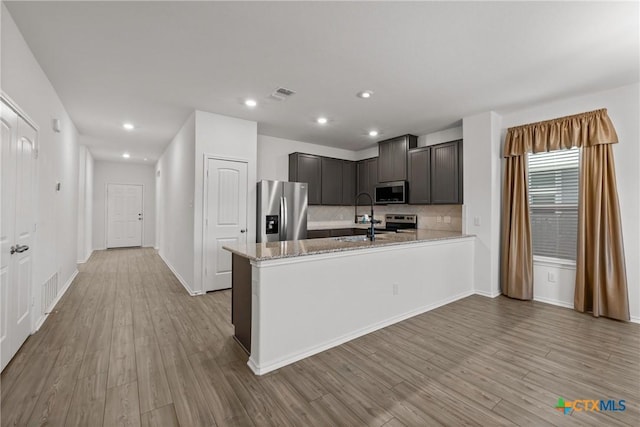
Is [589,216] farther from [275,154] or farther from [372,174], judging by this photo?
[275,154]

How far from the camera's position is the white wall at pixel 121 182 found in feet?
28.1

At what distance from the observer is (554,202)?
3.82m

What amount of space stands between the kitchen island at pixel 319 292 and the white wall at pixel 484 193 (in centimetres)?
109

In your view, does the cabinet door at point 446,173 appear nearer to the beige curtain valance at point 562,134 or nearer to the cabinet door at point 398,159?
the cabinet door at point 398,159

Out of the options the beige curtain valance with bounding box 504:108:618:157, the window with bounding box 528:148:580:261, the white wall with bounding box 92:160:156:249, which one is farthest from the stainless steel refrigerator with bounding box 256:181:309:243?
the white wall with bounding box 92:160:156:249

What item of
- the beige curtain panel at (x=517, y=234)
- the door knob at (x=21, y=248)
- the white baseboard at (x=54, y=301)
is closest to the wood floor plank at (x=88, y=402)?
the door knob at (x=21, y=248)

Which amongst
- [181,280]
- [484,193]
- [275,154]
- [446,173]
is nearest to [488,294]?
[484,193]

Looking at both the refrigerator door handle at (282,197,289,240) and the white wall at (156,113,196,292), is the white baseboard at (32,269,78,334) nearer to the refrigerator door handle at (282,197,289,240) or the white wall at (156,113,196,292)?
the white wall at (156,113,196,292)

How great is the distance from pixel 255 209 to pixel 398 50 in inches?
123

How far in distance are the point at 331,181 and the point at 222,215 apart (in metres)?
2.51

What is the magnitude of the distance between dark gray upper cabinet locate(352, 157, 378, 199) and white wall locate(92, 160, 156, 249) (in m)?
7.02

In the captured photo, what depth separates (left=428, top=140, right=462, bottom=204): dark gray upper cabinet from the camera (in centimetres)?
452

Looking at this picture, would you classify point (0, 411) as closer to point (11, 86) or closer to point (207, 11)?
point (11, 86)

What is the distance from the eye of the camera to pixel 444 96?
3.59 metres
